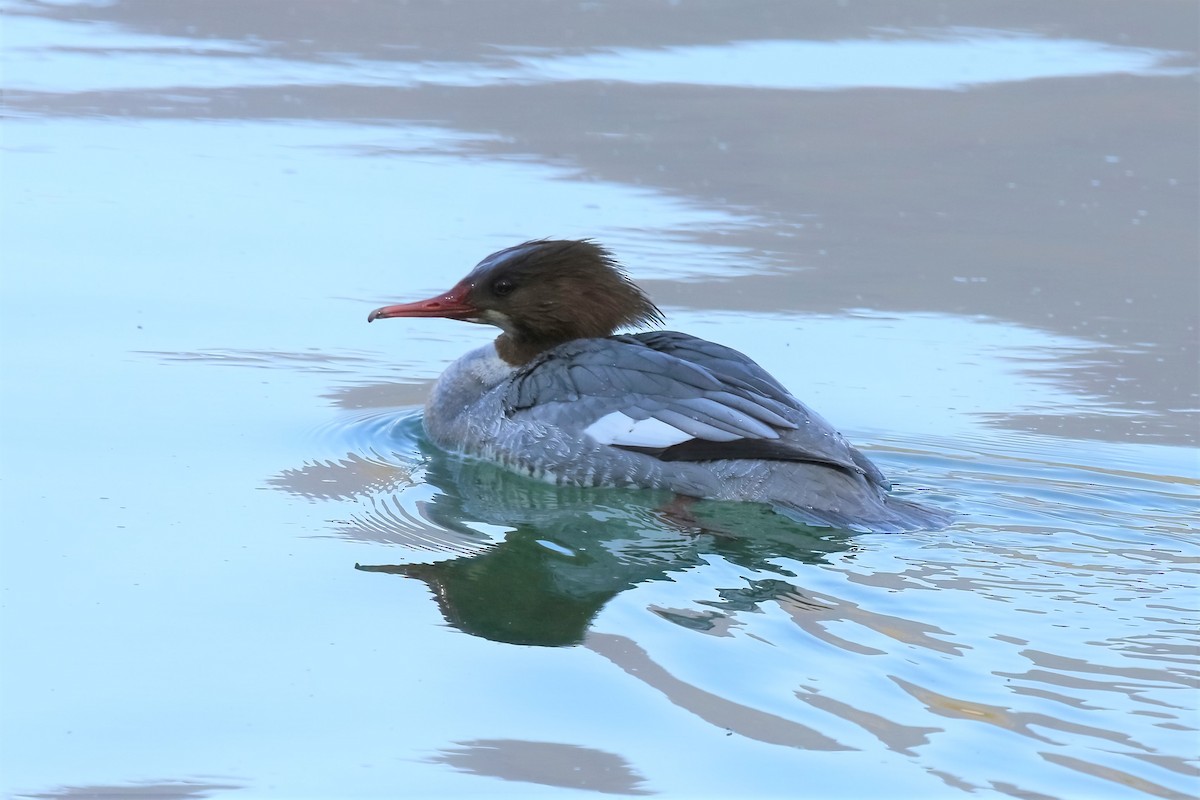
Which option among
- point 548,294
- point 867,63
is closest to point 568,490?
point 548,294

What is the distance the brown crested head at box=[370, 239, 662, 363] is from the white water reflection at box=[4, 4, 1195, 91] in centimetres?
551

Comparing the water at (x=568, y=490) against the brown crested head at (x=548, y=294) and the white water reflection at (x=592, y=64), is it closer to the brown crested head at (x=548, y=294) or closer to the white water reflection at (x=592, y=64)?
the white water reflection at (x=592, y=64)

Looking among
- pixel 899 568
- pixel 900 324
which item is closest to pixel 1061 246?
pixel 900 324

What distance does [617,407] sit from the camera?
6777mm

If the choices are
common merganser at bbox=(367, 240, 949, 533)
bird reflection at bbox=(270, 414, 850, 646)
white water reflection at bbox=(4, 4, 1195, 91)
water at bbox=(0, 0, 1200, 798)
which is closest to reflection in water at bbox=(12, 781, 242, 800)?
water at bbox=(0, 0, 1200, 798)

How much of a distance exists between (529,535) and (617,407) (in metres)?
0.75

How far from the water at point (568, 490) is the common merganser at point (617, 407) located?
0.48 ft

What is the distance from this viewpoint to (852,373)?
321 inches

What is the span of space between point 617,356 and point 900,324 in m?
2.41

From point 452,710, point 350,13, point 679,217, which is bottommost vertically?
point 452,710

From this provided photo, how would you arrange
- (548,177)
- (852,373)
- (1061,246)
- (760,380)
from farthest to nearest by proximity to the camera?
(548,177) < (1061,246) < (852,373) < (760,380)

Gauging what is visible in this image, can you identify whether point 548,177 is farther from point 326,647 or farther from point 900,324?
point 326,647

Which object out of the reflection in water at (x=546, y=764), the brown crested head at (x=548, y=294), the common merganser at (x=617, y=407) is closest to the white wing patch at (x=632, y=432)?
the common merganser at (x=617, y=407)

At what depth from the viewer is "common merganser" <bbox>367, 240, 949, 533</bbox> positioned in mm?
6375
